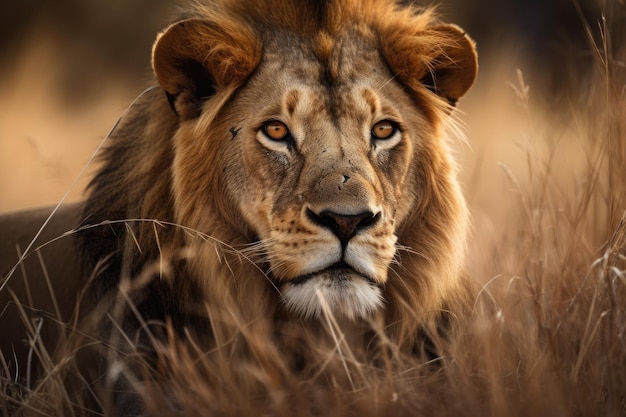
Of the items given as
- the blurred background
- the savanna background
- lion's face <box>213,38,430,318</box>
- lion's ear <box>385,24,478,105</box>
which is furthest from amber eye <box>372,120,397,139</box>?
the blurred background

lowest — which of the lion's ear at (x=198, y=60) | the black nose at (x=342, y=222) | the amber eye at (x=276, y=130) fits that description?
the black nose at (x=342, y=222)

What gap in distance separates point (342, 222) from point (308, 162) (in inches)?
16.0

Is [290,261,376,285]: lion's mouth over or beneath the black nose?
beneath

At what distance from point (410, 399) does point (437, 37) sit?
1845 mm

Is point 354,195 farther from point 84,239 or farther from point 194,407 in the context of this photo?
point 84,239

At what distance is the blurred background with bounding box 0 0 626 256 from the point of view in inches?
272

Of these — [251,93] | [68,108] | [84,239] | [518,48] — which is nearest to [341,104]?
[251,93]

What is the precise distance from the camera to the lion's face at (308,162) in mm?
3287

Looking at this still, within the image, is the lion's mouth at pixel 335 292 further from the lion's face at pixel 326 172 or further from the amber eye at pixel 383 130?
the amber eye at pixel 383 130

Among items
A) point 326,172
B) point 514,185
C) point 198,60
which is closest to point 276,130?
point 326,172

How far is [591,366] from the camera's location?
2910mm

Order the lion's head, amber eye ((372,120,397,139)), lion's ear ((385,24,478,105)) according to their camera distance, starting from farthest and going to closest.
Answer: lion's ear ((385,24,478,105))
amber eye ((372,120,397,139))
the lion's head

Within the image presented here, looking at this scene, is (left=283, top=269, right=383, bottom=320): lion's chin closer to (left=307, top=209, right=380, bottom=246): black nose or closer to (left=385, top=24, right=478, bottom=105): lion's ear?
(left=307, top=209, right=380, bottom=246): black nose

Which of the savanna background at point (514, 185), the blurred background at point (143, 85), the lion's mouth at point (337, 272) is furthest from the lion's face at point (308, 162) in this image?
the blurred background at point (143, 85)
